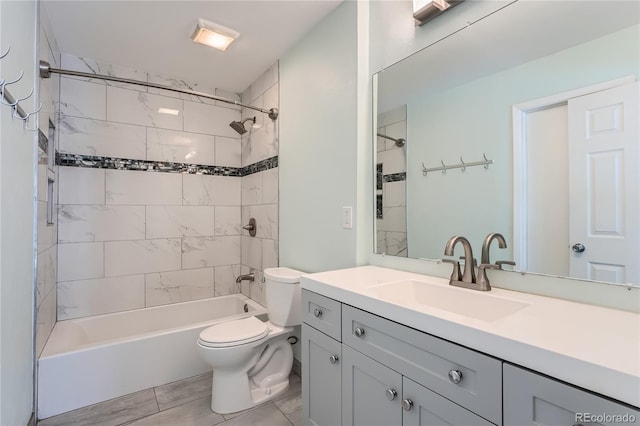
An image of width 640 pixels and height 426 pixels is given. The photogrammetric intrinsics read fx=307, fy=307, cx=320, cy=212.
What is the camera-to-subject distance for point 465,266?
131 cm

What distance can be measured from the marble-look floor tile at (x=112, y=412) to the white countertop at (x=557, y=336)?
1653 mm

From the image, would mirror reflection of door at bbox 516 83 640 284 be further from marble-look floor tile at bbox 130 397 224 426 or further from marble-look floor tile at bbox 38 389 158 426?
marble-look floor tile at bbox 38 389 158 426

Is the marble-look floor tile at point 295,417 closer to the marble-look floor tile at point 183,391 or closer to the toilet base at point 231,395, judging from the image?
the toilet base at point 231,395

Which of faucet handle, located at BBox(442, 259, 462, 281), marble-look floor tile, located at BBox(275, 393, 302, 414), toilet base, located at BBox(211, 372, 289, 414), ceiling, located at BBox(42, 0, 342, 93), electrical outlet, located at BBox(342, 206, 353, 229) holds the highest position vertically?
ceiling, located at BBox(42, 0, 342, 93)

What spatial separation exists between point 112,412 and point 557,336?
235cm

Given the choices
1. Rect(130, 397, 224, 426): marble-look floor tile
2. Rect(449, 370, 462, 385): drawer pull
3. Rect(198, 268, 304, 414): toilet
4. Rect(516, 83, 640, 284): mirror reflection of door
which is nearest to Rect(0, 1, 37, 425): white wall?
Rect(130, 397, 224, 426): marble-look floor tile

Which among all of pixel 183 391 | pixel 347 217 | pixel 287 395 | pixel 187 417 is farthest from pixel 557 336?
pixel 183 391

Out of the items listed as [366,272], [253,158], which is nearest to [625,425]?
→ [366,272]

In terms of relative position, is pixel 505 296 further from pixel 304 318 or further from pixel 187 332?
pixel 187 332

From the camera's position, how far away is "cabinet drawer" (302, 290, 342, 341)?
132 centimetres

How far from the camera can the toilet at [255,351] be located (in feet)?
5.96

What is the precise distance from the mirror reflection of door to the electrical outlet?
0.89 metres

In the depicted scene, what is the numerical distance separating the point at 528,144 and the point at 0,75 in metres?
1.99

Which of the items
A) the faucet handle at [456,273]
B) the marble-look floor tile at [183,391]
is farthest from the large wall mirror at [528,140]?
the marble-look floor tile at [183,391]
